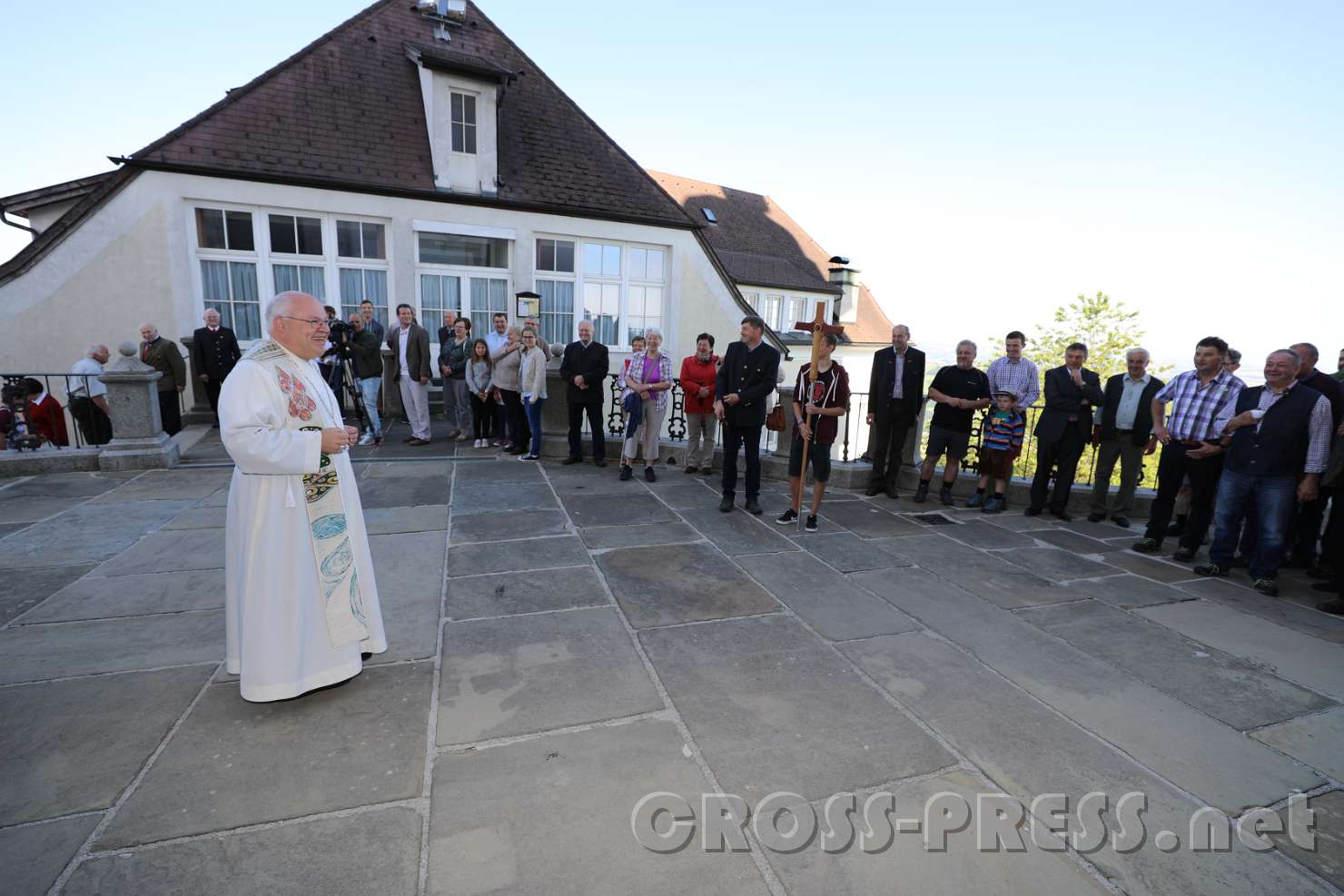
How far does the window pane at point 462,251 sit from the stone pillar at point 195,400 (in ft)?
13.9

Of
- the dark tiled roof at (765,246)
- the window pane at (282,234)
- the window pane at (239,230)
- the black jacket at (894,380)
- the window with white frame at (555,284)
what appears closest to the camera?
the black jacket at (894,380)

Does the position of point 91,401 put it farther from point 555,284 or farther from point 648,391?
point 555,284

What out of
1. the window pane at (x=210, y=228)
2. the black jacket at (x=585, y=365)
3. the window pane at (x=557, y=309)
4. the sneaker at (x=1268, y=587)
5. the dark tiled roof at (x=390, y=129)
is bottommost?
the sneaker at (x=1268, y=587)

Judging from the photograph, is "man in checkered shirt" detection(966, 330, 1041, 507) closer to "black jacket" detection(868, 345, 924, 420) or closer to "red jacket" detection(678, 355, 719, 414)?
"black jacket" detection(868, 345, 924, 420)

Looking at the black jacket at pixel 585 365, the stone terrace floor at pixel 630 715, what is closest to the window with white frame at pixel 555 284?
the black jacket at pixel 585 365

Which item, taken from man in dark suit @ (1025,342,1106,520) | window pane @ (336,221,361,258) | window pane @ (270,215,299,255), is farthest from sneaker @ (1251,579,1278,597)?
window pane @ (270,215,299,255)

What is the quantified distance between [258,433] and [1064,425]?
7.28 m

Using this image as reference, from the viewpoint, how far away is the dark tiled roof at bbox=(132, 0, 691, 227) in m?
10.7

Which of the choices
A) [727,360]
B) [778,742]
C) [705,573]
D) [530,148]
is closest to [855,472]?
[727,360]

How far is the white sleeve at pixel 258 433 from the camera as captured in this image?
8.85 feet

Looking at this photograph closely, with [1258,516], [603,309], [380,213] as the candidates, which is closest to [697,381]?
[1258,516]

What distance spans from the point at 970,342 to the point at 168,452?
9.62 meters

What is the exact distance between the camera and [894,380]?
24.0ft

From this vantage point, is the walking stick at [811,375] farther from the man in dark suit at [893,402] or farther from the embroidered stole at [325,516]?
the embroidered stole at [325,516]
